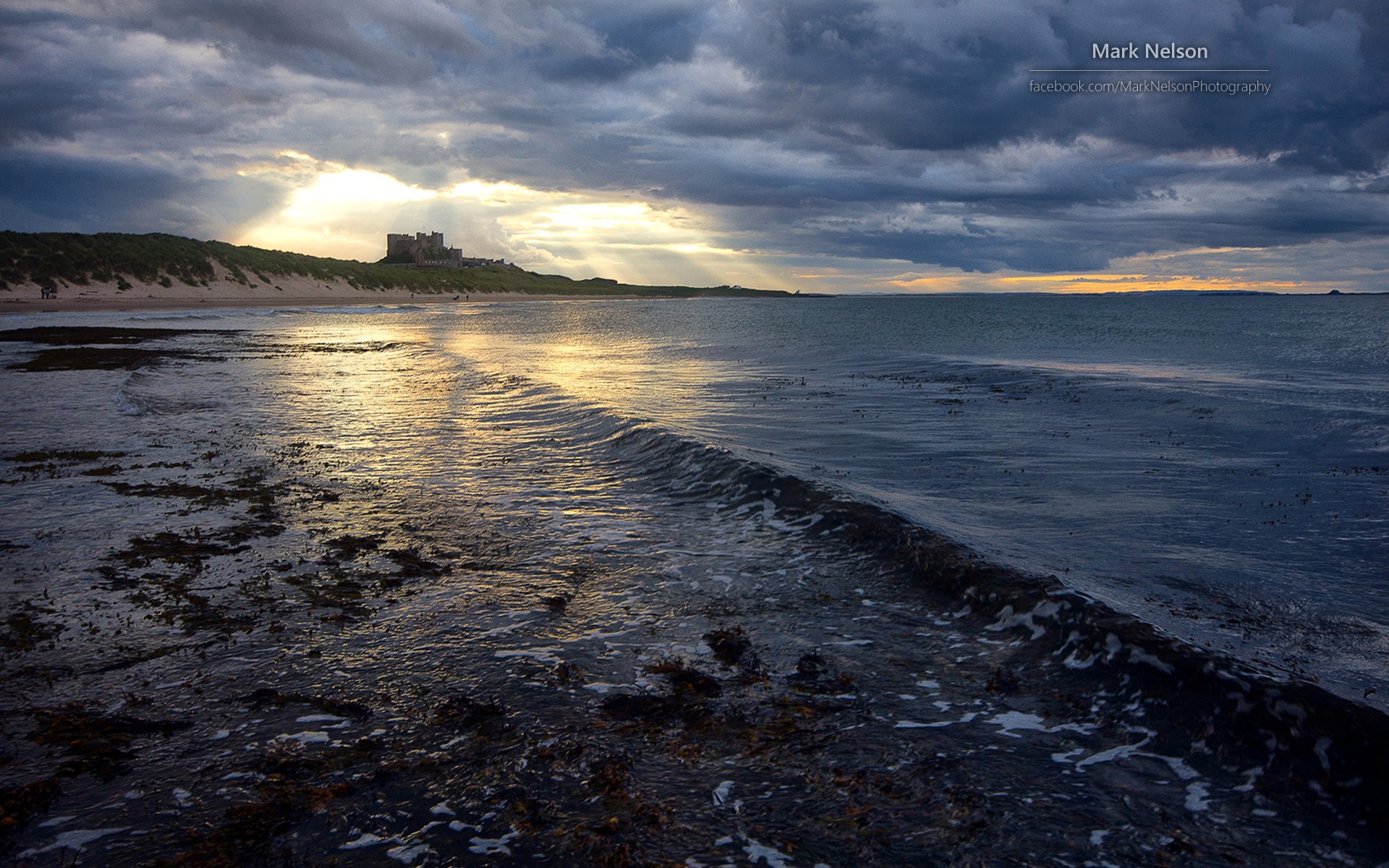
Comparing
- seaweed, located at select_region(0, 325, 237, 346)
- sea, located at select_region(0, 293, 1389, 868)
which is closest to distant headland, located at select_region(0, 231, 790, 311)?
seaweed, located at select_region(0, 325, 237, 346)

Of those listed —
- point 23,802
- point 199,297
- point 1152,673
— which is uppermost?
point 199,297

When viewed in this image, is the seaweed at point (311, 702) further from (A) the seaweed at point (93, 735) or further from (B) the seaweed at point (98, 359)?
(B) the seaweed at point (98, 359)

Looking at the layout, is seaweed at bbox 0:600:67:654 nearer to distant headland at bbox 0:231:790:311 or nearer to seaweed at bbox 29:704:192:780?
seaweed at bbox 29:704:192:780

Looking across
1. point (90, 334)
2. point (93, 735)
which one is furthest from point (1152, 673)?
point (90, 334)

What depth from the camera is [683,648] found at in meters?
6.35

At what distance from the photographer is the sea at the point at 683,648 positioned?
4.22m

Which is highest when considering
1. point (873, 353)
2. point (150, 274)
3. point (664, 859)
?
point (150, 274)

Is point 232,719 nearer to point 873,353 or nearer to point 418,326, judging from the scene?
point 873,353

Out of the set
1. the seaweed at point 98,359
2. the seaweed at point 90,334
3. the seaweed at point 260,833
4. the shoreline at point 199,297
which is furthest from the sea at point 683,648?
the shoreline at point 199,297

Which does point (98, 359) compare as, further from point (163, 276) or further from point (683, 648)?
point (163, 276)

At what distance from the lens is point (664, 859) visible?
12.8 ft

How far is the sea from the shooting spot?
422 cm

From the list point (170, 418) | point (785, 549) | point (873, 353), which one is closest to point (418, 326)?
point (873, 353)

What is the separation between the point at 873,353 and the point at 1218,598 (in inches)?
1401
